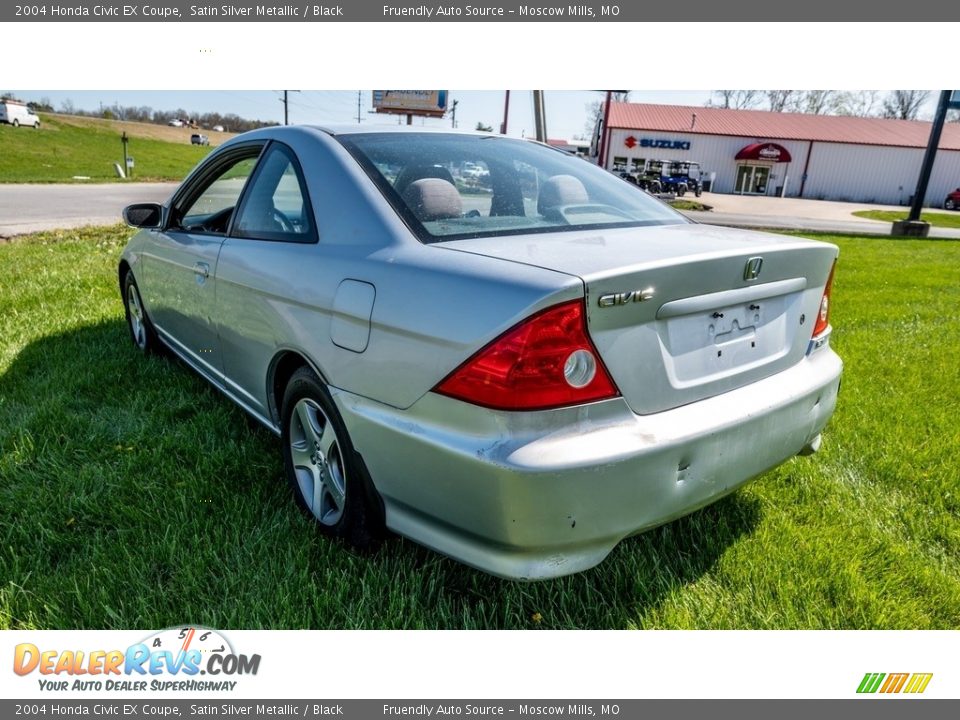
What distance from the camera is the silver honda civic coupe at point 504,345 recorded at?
5.50 feet

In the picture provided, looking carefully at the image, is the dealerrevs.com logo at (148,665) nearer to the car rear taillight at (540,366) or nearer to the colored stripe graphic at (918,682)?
the car rear taillight at (540,366)

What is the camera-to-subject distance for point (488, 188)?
100 inches

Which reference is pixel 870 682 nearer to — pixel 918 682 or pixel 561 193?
pixel 918 682

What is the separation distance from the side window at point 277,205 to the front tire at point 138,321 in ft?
5.85

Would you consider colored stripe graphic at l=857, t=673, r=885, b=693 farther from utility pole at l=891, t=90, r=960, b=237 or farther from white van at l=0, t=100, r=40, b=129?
white van at l=0, t=100, r=40, b=129

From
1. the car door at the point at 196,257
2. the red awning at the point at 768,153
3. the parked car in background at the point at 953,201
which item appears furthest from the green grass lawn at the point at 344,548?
the parked car in background at the point at 953,201

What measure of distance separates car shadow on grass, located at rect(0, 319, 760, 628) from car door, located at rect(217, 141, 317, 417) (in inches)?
16.2

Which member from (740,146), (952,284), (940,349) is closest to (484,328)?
(940,349)

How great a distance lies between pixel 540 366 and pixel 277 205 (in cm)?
158

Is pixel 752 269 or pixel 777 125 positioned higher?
pixel 777 125

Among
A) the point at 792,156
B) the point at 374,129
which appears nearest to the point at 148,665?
the point at 374,129

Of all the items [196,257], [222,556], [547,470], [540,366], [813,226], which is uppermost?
[540,366]

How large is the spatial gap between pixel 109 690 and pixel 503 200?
200cm

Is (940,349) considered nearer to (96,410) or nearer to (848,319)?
(848,319)
